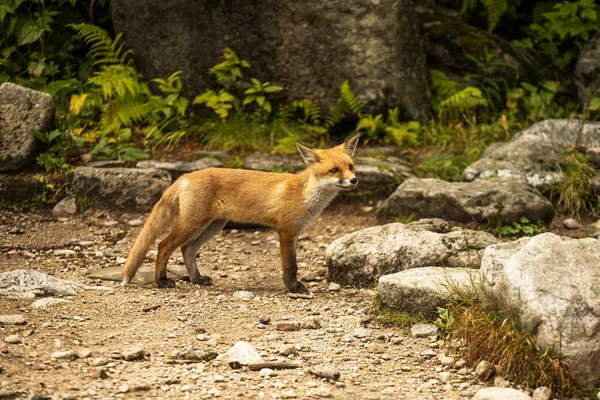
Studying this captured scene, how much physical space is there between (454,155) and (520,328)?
17.2 ft

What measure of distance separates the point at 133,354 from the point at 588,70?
8.59 metres

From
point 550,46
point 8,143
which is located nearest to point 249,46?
point 8,143

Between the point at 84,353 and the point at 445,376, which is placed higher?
the point at 84,353

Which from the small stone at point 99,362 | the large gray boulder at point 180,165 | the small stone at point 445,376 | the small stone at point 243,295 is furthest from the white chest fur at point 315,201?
the large gray boulder at point 180,165

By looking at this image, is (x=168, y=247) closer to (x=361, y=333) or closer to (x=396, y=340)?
(x=361, y=333)

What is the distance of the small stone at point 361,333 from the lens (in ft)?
19.8

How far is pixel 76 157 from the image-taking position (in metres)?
9.90

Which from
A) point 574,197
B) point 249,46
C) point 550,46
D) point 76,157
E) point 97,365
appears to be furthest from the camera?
point 550,46

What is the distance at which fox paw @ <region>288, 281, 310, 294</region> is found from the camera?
707 cm

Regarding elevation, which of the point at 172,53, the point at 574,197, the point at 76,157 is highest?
the point at 172,53

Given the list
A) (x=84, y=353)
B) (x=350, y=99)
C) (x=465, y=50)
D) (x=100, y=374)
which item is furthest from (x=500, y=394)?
(x=465, y=50)

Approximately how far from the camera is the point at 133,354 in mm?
5289

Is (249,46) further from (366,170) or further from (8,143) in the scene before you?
(8,143)

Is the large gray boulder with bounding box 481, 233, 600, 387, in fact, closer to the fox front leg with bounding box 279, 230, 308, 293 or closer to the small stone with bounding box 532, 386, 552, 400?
the small stone with bounding box 532, 386, 552, 400
